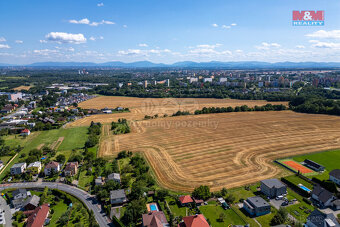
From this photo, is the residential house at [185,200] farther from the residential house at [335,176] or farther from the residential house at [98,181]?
the residential house at [335,176]

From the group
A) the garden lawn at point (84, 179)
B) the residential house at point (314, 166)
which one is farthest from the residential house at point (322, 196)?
the garden lawn at point (84, 179)

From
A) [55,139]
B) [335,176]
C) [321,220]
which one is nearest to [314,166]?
[335,176]

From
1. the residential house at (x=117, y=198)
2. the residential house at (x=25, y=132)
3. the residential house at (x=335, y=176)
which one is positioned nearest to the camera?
the residential house at (x=117, y=198)

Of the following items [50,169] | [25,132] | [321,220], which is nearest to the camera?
[321,220]

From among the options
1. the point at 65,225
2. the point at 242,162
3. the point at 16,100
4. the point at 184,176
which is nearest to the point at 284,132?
the point at 242,162

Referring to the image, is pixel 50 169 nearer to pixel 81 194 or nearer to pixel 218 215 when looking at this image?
pixel 81 194

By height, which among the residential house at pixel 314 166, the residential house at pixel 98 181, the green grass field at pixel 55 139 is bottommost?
the residential house at pixel 98 181

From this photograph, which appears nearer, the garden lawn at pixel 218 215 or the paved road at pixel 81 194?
the garden lawn at pixel 218 215
